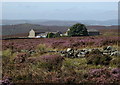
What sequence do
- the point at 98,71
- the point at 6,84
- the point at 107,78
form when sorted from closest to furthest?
the point at 6,84 → the point at 107,78 → the point at 98,71

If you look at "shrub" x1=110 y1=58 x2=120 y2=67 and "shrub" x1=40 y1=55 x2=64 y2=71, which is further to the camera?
"shrub" x1=110 y1=58 x2=120 y2=67

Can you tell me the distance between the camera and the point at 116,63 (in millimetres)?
15070

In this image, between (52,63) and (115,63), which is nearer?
(52,63)

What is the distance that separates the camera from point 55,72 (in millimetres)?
12930

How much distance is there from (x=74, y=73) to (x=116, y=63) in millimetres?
3477

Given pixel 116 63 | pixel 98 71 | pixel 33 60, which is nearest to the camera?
pixel 98 71

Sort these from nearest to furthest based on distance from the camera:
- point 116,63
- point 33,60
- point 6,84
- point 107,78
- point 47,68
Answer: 1. point 6,84
2. point 107,78
3. point 47,68
4. point 116,63
5. point 33,60

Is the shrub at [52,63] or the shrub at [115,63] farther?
the shrub at [115,63]

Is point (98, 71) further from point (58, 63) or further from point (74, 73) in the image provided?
point (58, 63)

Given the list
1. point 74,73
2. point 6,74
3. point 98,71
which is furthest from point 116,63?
point 6,74

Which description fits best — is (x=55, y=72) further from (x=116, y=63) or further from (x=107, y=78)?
(x=116, y=63)

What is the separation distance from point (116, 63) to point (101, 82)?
4.00 metres

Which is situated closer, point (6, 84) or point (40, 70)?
point (6, 84)

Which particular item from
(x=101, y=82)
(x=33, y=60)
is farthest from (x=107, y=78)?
(x=33, y=60)
